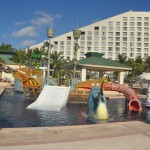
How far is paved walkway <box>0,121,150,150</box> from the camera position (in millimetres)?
7418

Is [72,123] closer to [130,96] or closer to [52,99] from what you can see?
[52,99]

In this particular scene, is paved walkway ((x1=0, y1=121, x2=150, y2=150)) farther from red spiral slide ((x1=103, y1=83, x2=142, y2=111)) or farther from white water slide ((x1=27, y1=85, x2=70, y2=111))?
red spiral slide ((x1=103, y1=83, x2=142, y2=111))

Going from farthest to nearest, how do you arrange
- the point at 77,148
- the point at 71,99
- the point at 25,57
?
the point at 25,57 < the point at 71,99 < the point at 77,148

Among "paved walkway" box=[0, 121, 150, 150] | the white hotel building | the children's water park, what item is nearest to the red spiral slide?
the children's water park

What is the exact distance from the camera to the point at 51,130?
9094mm

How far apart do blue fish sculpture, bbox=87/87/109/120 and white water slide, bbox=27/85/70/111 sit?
393 cm

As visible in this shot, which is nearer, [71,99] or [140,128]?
[140,128]

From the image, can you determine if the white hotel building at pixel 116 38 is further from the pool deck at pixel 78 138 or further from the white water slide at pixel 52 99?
the pool deck at pixel 78 138

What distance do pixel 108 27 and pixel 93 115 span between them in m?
120

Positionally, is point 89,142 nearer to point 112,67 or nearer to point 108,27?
point 112,67

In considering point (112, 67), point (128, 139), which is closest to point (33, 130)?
point (128, 139)

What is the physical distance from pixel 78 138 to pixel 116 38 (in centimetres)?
12474

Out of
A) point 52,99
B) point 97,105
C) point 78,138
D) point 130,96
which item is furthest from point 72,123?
point 130,96

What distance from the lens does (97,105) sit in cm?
1382
